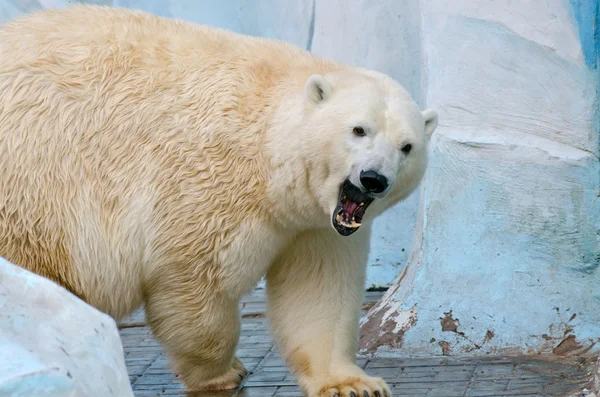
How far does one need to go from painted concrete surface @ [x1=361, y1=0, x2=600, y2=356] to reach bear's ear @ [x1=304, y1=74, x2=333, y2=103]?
5.15 feet

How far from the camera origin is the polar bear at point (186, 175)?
4.05 m

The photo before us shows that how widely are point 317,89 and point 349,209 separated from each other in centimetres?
47

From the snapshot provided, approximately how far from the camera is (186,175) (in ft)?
13.5

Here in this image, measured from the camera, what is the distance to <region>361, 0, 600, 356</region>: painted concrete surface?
5.23m

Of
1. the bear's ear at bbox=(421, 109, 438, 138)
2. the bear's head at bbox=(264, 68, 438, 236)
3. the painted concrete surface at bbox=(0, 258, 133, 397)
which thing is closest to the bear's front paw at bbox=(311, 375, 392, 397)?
the bear's head at bbox=(264, 68, 438, 236)

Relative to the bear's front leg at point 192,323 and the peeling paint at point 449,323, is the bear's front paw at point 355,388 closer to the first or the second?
the bear's front leg at point 192,323

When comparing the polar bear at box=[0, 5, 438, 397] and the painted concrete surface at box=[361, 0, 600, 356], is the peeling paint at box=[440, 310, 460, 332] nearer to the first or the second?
the painted concrete surface at box=[361, 0, 600, 356]

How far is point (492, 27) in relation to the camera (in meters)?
5.49

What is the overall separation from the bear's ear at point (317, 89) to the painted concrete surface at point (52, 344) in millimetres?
1396

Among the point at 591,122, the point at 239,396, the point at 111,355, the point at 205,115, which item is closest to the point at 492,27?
the point at 591,122

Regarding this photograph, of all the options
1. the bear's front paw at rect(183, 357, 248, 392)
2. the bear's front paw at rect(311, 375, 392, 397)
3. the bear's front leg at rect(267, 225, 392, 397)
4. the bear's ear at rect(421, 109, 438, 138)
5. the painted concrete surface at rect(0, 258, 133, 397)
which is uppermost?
the bear's ear at rect(421, 109, 438, 138)

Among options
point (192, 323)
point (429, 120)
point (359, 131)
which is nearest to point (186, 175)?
point (192, 323)

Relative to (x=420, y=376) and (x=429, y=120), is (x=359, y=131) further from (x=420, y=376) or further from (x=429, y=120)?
(x=420, y=376)

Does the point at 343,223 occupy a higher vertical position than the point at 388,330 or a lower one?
higher
